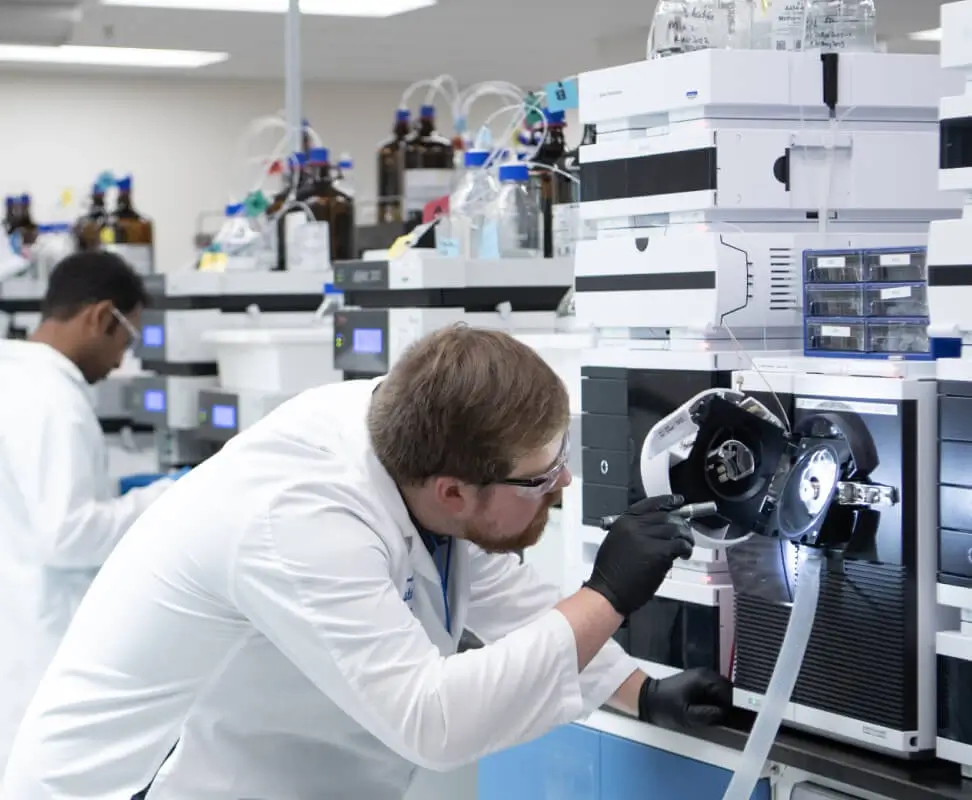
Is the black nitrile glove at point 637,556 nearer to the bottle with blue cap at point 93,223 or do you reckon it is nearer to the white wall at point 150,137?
the bottle with blue cap at point 93,223

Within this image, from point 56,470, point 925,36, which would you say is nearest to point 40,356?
point 56,470

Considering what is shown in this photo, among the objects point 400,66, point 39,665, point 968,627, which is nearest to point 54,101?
point 400,66

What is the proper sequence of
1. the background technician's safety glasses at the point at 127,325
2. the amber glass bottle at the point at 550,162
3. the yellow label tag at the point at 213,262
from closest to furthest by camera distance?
the amber glass bottle at the point at 550,162 < the background technician's safety glasses at the point at 127,325 < the yellow label tag at the point at 213,262

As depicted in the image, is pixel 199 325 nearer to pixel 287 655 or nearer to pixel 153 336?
pixel 153 336

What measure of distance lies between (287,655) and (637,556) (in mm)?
377

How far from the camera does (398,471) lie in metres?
1.51

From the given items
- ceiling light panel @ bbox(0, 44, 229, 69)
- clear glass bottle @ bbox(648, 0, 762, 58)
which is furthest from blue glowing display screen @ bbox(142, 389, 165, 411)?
ceiling light panel @ bbox(0, 44, 229, 69)

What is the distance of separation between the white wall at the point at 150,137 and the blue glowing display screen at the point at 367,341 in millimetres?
6302

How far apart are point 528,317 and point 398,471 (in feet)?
3.66

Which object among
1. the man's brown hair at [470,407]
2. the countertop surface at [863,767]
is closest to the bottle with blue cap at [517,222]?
the man's brown hair at [470,407]

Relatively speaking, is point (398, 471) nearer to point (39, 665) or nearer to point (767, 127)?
→ point (767, 127)

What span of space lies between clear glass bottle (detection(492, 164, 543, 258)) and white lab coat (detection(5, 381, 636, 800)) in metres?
0.95

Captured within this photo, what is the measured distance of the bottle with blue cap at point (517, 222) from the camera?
8.42ft

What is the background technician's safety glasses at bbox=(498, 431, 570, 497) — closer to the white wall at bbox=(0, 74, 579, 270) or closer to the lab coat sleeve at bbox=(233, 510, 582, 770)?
the lab coat sleeve at bbox=(233, 510, 582, 770)
